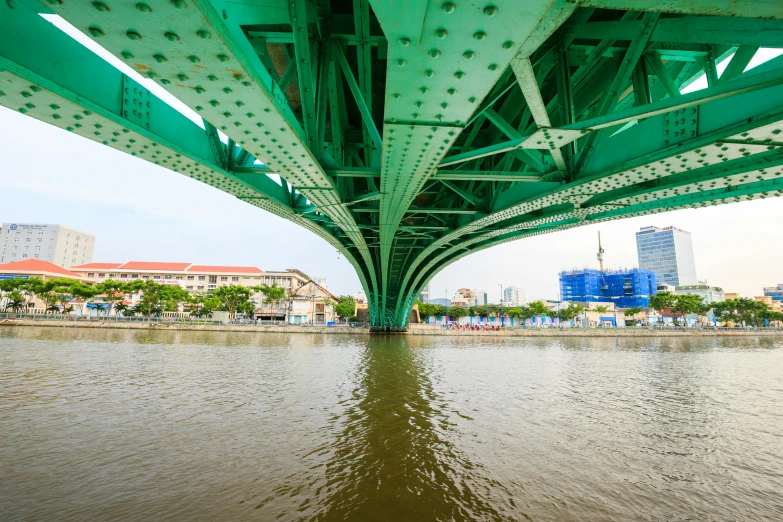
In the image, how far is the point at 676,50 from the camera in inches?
240

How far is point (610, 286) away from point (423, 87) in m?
160


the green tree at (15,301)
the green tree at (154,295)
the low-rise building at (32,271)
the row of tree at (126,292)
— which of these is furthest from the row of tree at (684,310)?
the low-rise building at (32,271)

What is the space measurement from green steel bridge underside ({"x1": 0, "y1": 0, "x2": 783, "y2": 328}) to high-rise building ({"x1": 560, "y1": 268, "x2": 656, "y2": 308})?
479ft

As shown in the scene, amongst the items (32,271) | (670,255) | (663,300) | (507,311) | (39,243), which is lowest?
(507,311)

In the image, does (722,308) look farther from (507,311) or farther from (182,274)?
(182,274)

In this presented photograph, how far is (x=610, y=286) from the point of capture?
142250mm

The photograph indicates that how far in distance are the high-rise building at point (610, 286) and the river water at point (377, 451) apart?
142458 millimetres

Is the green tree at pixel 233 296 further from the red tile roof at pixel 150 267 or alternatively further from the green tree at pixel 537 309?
the green tree at pixel 537 309

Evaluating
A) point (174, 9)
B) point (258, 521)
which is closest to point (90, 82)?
point (174, 9)

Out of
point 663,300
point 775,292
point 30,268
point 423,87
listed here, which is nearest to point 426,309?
point 663,300

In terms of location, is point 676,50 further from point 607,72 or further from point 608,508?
point 608,508

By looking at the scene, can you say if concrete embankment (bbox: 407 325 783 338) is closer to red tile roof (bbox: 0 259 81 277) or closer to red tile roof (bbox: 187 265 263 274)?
red tile roof (bbox: 187 265 263 274)

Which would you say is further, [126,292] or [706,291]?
[706,291]

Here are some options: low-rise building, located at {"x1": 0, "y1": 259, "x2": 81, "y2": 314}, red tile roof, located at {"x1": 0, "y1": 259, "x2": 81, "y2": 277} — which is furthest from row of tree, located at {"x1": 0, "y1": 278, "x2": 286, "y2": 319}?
red tile roof, located at {"x1": 0, "y1": 259, "x2": 81, "y2": 277}
